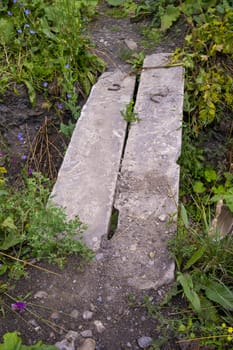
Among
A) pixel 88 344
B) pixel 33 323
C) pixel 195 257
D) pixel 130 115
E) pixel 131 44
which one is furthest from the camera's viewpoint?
pixel 131 44

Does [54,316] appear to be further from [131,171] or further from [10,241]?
[131,171]

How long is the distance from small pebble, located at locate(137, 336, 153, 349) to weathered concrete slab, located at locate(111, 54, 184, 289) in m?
0.25

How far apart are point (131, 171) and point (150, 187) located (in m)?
0.19

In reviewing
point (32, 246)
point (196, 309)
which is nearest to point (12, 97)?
point (32, 246)

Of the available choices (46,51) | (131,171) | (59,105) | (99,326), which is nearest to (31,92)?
(59,105)

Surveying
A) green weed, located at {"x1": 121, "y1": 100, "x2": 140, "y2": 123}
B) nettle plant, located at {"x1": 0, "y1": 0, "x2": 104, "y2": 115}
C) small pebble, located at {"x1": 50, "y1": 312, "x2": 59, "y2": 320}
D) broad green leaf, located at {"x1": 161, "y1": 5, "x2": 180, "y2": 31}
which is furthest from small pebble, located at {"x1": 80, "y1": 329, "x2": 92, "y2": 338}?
broad green leaf, located at {"x1": 161, "y1": 5, "x2": 180, "y2": 31}

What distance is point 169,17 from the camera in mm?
4102

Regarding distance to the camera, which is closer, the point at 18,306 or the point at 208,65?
the point at 18,306

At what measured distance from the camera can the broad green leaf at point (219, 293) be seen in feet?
6.92

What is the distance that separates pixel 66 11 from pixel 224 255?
2505 mm

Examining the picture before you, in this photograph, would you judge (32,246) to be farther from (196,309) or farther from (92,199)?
(196,309)

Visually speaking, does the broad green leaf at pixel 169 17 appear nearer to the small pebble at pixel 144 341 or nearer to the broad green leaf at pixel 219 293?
the broad green leaf at pixel 219 293

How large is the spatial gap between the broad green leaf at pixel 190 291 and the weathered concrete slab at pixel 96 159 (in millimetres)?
485

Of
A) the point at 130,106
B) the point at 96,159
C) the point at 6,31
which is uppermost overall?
the point at 6,31
